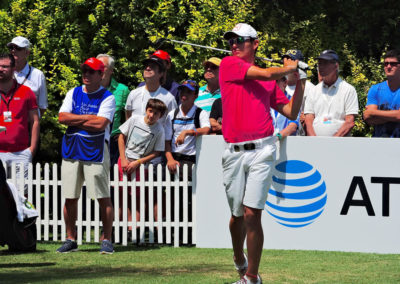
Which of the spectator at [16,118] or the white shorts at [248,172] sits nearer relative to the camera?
the white shorts at [248,172]

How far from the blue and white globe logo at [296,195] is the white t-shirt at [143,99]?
184 cm

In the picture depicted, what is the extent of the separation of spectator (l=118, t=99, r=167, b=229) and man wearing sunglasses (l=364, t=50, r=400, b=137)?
2526 millimetres

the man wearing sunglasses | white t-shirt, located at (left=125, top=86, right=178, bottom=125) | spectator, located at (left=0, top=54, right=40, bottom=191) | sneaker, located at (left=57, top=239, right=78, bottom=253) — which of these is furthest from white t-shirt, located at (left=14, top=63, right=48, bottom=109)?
the man wearing sunglasses

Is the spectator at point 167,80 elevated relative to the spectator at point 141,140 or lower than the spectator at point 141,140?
elevated

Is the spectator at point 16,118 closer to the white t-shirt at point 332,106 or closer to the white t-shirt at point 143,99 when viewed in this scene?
Result: the white t-shirt at point 143,99

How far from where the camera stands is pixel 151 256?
9883 mm

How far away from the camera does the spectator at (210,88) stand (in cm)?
1118

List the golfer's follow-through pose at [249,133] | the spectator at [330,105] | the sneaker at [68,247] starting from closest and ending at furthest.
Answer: the golfer's follow-through pose at [249,133] < the sneaker at [68,247] < the spectator at [330,105]

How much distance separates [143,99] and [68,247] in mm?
2246

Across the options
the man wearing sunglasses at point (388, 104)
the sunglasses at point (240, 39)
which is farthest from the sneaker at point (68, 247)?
the man wearing sunglasses at point (388, 104)

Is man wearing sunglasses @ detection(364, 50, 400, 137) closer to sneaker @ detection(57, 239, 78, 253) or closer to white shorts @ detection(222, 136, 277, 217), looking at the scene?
white shorts @ detection(222, 136, 277, 217)

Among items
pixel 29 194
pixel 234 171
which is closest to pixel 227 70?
pixel 234 171

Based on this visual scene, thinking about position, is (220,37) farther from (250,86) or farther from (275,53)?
(250,86)

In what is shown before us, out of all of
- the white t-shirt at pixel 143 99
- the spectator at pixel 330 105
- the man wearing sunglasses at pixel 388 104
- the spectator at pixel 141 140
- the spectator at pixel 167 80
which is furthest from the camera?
the spectator at pixel 167 80
